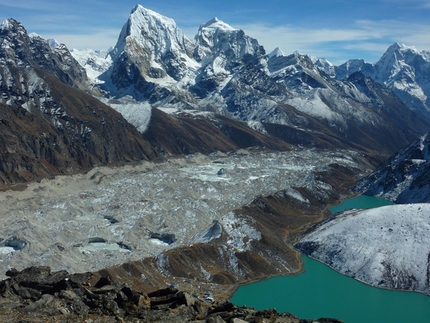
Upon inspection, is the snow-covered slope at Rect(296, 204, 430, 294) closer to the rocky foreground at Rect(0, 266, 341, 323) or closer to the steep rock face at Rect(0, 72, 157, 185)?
the rocky foreground at Rect(0, 266, 341, 323)

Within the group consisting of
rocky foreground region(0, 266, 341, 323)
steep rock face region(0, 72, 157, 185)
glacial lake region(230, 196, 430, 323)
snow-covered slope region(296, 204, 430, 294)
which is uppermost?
steep rock face region(0, 72, 157, 185)

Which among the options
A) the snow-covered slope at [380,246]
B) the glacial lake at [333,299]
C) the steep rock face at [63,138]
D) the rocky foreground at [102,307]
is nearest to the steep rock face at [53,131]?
the steep rock face at [63,138]

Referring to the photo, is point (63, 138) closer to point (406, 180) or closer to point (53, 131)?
point (53, 131)

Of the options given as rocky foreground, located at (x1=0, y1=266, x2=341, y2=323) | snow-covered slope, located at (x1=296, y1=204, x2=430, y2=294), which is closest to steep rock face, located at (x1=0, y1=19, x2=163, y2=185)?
snow-covered slope, located at (x1=296, y1=204, x2=430, y2=294)

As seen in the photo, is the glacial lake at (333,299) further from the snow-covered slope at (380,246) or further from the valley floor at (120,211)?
the valley floor at (120,211)

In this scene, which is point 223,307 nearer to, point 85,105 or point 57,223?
point 57,223


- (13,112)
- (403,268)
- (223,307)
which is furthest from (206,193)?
(223,307)

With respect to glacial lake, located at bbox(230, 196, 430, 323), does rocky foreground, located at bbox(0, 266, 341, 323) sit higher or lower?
higher
